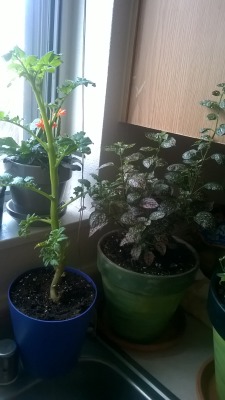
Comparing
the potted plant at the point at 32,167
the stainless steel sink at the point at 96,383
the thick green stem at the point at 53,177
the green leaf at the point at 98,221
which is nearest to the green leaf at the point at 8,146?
the potted plant at the point at 32,167

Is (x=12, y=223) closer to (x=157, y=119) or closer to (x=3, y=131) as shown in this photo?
(x=3, y=131)

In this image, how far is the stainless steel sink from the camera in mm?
670

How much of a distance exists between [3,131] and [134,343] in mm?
668

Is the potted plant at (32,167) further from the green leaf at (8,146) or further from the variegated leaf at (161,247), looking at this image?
the variegated leaf at (161,247)

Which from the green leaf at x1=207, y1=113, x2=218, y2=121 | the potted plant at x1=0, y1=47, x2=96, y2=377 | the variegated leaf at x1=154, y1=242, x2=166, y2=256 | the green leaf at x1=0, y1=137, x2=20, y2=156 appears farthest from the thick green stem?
the green leaf at x1=207, y1=113, x2=218, y2=121

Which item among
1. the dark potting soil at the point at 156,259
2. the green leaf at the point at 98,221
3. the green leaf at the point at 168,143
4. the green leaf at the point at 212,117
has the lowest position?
the dark potting soil at the point at 156,259

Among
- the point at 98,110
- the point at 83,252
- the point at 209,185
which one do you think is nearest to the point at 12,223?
the point at 83,252

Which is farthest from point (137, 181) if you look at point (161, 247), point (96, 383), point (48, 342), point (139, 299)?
point (96, 383)

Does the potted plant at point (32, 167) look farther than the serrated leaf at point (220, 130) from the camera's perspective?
Yes

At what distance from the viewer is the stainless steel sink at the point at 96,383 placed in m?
0.67

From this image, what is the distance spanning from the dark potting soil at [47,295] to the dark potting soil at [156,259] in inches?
3.8

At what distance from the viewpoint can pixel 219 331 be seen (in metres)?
0.56

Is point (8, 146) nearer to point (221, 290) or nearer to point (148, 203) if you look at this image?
point (148, 203)

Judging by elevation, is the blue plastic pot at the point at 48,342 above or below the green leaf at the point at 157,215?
below
